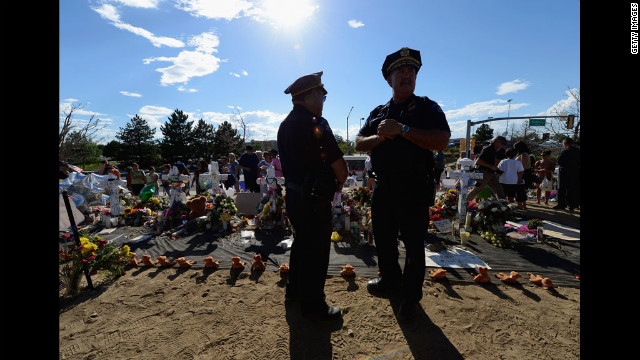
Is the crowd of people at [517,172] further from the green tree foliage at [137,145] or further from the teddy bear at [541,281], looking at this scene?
the green tree foliage at [137,145]

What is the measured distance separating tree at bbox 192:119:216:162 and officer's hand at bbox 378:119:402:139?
43.0 m

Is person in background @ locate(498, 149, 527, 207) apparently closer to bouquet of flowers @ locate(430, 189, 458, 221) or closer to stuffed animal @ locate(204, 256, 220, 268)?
bouquet of flowers @ locate(430, 189, 458, 221)

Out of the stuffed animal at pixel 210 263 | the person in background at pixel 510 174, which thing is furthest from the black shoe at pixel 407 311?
the person in background at pixel 510 174

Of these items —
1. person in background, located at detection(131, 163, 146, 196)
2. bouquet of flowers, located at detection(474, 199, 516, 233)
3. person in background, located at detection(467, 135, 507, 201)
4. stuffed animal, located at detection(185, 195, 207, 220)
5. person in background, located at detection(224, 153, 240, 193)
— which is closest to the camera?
bouquet of flowers, located at detection(474, 199, 516, 233)

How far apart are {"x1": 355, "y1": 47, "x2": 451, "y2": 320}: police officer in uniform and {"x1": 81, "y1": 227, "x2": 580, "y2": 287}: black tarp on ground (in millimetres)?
1280

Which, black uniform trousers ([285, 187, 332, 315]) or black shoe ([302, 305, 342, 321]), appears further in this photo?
black shoe ([302, 305, 342, 321])

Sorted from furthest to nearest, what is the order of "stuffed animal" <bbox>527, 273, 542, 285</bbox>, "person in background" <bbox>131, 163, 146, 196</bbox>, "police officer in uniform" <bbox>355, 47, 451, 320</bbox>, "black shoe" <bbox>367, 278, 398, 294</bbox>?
1. "person in background" <bbox>131, 163, 146, 196</bbox>
2. "stuffed animal" <bbox>527, 273, 542, 285</bbox>
3. "black shoe" <bbox>367, 278, 398, 294</bbox>
4. "police officer in uniform" <bbox>355, 47, 451, 320</bbox>

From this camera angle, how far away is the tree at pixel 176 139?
3909 cm

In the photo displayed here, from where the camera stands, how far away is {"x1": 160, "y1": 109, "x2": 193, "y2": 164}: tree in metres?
39.1

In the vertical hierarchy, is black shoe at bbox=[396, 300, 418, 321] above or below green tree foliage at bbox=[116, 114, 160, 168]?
below

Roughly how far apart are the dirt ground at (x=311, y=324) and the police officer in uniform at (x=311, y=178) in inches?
13.9

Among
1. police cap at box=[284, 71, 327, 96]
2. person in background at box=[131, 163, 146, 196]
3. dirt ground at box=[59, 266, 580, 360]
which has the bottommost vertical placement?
dirt ground at box=[59, 266, 580, 360]

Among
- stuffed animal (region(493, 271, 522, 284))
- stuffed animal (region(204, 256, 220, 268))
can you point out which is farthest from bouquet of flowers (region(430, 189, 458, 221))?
stuffed animal (region(204, 256, 220, 268))
